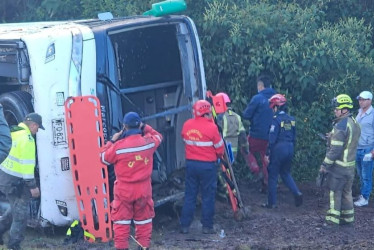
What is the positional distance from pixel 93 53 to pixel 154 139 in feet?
3.55

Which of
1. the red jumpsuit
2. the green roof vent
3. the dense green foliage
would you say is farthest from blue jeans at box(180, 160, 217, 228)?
the dense green foliage

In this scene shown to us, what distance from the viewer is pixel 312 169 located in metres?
10.1

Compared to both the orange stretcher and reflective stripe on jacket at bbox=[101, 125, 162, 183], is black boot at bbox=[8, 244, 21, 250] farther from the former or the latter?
reflective stripe on jacket at bbox=[101, 125, 162, 183]

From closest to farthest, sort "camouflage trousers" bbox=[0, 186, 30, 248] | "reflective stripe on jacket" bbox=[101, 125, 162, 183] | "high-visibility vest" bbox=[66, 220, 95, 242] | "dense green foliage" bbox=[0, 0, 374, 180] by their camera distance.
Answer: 1. "reflective stripe on jacket" bbox=[101, 125, 162, 183]
2. "camouflage trousers" bbox=[0, 186, 30, 248]
3. "high-visibility vest" bbox=[66, 220, 95, 242]
4. "dense green foliage" bbox=[0, 0, 374, 180]

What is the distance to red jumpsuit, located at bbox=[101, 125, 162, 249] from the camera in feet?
22.5

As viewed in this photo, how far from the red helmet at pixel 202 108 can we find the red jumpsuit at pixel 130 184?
105 cm

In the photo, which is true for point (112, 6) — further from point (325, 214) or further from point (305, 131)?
point (325, 214)

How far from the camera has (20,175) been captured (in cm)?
706

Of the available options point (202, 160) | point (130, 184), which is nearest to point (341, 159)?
point (202, 160)

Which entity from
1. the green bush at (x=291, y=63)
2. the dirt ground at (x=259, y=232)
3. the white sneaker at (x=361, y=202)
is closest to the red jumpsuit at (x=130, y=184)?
the dirt ground at (x=259, y=232)

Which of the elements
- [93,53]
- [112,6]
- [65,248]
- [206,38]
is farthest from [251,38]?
[65,248]

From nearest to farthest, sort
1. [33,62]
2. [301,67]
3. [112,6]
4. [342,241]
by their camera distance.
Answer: [33,62]
[342,241]
[301,67]
[112,6]

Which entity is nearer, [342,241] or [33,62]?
[33,62]

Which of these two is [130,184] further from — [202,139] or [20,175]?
[202,139]
